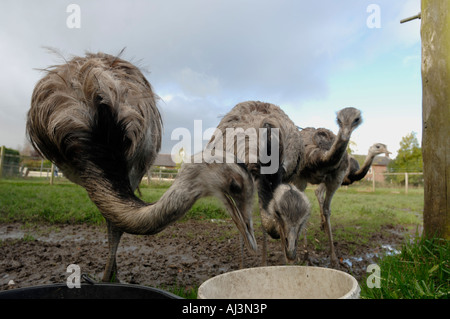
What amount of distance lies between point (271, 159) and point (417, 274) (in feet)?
6.56

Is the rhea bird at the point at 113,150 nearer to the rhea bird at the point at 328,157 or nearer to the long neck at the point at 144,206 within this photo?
the long neck at the point at 144,206

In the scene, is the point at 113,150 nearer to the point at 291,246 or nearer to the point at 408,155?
the point at 291,246

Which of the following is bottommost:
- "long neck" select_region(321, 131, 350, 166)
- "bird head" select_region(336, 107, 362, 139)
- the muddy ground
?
the muddy ground

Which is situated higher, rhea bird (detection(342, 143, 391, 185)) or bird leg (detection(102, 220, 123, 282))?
rhea bird (detection(342, 143, 391, 185))

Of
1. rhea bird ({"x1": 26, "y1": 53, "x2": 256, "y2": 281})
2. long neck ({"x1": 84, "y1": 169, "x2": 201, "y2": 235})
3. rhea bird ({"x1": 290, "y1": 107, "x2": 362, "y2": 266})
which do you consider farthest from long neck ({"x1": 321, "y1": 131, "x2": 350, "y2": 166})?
long neck ({"x1": 84, "y1": 169, "x2": 201, "y2": 235})

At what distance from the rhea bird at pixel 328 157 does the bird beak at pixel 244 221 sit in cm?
242

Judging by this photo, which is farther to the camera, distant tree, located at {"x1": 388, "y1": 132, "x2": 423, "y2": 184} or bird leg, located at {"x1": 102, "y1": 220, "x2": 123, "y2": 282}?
distant tree, located at {"x1": 388, "y1": 132, "x2": 423, "y2": 184}

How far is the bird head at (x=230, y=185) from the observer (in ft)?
9.33

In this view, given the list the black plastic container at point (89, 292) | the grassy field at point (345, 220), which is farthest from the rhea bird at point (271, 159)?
the black plastic container at point (89, 292)

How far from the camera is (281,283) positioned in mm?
2129

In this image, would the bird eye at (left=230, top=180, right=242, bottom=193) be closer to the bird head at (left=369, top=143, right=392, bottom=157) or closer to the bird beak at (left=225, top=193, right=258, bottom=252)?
the bird beak at (left=225, top=193, right=258, bottom=252)

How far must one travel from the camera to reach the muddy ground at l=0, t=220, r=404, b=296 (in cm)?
416

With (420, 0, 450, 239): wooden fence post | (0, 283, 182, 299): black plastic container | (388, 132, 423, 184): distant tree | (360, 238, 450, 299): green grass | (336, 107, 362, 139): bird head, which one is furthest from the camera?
(388, 132, 423, 184): distant tree
